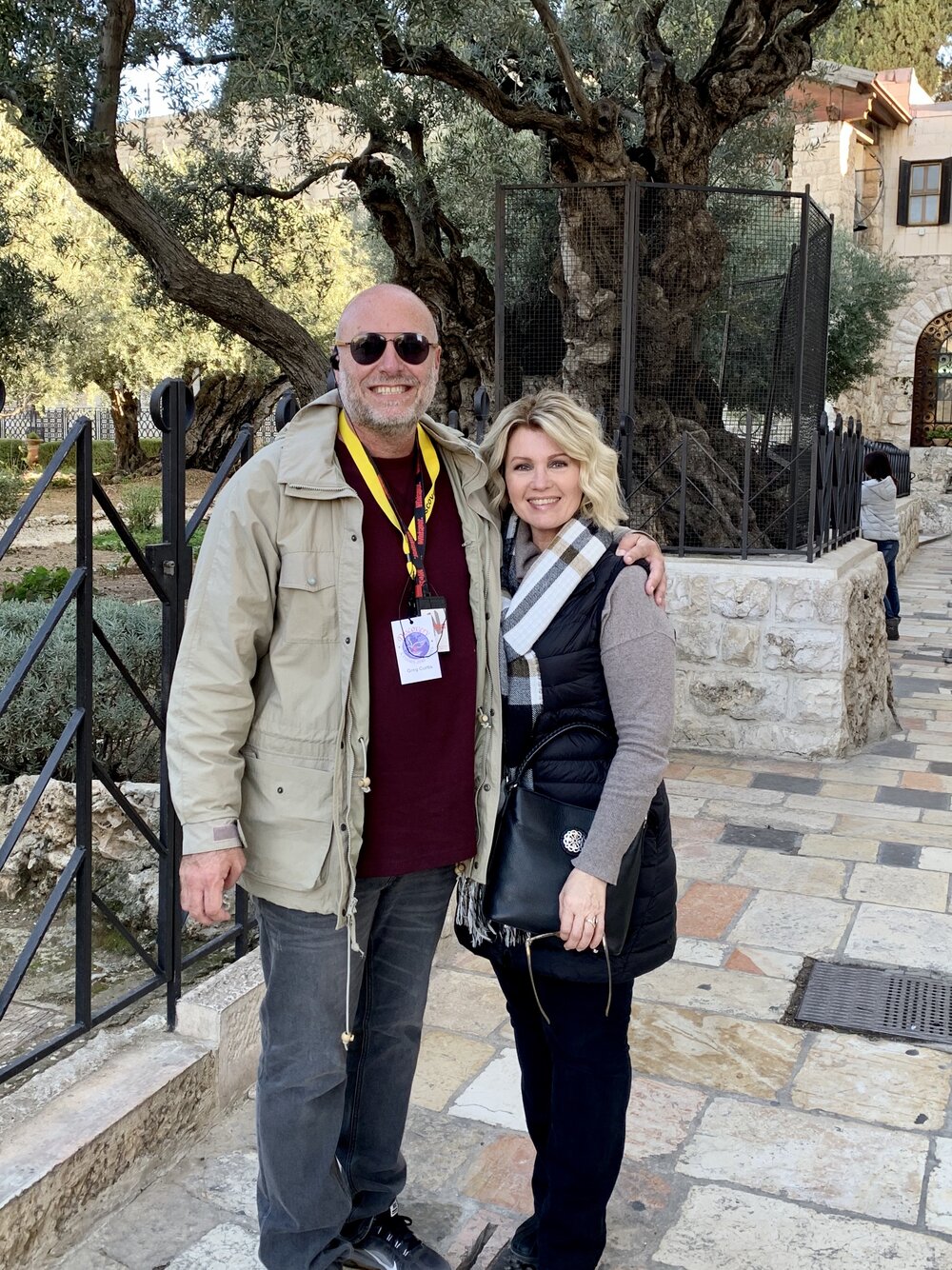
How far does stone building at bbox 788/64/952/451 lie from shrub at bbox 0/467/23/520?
1559 centimetres

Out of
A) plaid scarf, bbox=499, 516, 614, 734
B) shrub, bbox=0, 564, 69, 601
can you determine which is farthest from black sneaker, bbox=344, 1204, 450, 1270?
shrub, bbox=0, 564, 69, 601

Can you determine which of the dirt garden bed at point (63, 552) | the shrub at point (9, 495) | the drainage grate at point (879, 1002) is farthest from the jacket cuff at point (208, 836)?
the shrub at point (9, 495)

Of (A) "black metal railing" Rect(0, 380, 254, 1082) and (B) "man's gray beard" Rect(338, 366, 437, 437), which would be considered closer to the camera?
(B) "man's gray beard" Rect(338, 366, 437, 437)

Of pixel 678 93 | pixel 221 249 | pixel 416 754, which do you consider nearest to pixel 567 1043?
pixel 416 754

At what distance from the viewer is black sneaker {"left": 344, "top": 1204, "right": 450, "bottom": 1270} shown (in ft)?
7.57

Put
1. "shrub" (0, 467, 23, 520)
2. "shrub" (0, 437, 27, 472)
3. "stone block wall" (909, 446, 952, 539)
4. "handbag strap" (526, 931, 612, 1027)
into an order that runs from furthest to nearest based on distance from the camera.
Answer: "shrub" (0, 437, 27, 472)
"stone block wall" (909, 446, 952, 539)
"shrub" (0, 467, 23, 520)
"handbag strap" (526, 931, 612, 1027)

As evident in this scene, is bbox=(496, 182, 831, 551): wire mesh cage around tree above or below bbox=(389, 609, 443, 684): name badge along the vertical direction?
above

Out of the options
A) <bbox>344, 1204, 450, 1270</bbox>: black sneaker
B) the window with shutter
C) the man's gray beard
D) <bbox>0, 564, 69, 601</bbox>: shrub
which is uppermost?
the window with shutter

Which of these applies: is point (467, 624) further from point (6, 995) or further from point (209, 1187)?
point (209, 1187)

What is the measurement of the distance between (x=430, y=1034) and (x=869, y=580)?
446 cm

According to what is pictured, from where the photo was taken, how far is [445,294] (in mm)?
9922

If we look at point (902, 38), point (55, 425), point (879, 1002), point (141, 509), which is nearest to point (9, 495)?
point (141, 509)

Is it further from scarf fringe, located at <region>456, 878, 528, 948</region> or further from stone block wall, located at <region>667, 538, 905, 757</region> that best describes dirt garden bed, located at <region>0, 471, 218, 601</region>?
scarf fringe, located at <region>456, 878, 528, 948</region>

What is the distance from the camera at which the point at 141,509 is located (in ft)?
48.6
